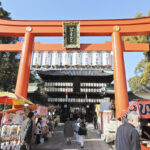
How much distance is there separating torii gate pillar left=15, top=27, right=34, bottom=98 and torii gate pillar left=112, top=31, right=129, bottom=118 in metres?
5.32

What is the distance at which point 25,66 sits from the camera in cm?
801

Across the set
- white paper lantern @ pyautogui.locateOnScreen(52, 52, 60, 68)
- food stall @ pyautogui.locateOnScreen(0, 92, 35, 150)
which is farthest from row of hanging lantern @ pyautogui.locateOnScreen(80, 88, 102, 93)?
food stall @ pyautogui.locateOnScreen(0, 92, 35, 150)

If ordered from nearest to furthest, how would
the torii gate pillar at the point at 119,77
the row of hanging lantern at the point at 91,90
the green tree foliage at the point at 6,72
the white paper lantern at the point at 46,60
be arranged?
the torii gate pillar at the point at 119,77, the white paper lantern at the point at 46,60, the green tree foliage at the point at 6,72, the row of hanging lantern at the point at 91,90

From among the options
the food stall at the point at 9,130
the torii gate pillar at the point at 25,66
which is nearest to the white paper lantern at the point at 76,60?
the torii gate pillar at the point at 25,66

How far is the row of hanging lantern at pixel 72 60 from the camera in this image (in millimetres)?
8148

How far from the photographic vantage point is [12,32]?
28.8ft

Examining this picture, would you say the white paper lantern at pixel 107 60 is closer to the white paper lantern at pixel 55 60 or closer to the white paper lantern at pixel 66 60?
the white paper lantern at pixel 66 60

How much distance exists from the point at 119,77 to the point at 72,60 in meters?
2.99

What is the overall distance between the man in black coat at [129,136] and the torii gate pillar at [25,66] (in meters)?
6.81

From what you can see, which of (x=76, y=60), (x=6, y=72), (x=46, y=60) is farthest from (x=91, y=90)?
(x=6, y=72)

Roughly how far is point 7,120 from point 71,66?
15.9ft

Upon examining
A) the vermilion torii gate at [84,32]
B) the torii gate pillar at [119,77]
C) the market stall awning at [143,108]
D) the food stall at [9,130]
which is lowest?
the food stall at [9,130]

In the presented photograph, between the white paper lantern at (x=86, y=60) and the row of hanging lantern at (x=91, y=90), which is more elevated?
the white paper lantern at (x=86, y=60)

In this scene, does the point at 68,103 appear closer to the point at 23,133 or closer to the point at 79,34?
the point at 79,34
